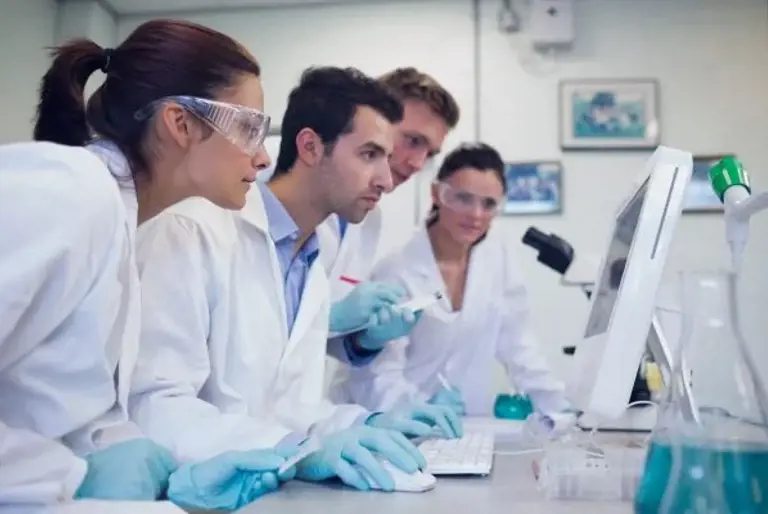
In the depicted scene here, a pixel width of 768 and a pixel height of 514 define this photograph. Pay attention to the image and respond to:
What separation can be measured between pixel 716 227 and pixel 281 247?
6.77ft

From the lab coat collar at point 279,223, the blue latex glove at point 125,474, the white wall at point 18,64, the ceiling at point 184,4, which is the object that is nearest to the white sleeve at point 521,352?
the lab coat collar at point 279,223

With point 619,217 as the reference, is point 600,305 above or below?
below

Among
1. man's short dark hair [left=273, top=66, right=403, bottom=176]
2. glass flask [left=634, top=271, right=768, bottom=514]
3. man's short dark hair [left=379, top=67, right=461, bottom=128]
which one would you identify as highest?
man's short dark hair [left=379, top=67, right=461, bottom=128]

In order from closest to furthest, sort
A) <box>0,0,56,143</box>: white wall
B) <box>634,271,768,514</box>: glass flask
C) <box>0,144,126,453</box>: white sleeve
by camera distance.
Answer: <box>634,271,768,514</box>: glass flask
<box>0,144,126,453</box>: white sleeve
<box>0,0,56,143</box>: white wall

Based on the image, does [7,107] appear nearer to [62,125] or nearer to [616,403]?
[62,125]

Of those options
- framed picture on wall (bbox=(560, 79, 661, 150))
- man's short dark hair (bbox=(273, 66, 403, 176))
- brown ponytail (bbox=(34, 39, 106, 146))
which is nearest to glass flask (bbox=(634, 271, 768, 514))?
brown ponytail (bbox=(34, 39, 106, 146))

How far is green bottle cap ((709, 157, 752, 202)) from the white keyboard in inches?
18.0

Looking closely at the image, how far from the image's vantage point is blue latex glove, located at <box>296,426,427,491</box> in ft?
2.76

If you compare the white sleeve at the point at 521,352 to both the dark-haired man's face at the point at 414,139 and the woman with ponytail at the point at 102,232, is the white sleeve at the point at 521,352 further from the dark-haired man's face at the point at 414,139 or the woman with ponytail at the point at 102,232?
the woman with ponytail at the point at 102,232

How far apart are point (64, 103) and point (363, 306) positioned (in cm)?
81

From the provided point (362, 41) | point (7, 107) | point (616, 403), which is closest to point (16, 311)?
point (616, 403)

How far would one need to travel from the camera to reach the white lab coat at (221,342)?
43.1 inches

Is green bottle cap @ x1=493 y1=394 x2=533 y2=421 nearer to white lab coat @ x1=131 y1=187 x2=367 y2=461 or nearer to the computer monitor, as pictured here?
white lab coat @ x1=131 y1=187 x2=367 y2=461

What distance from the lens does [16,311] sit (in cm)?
67
